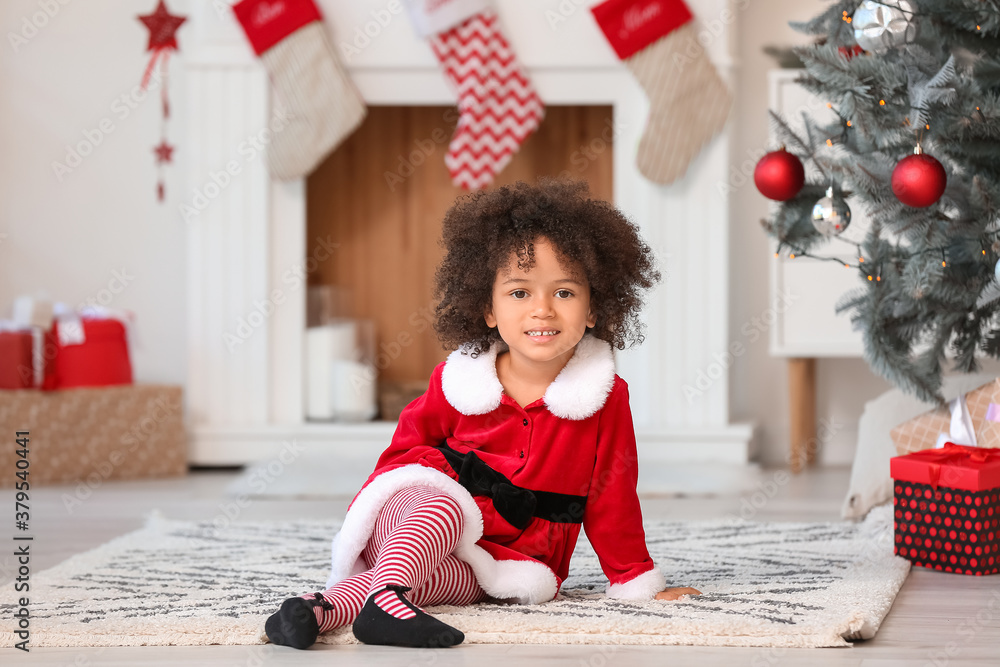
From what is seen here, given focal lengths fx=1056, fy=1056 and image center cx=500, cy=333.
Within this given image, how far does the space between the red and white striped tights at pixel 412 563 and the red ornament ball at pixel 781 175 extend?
3.02ft

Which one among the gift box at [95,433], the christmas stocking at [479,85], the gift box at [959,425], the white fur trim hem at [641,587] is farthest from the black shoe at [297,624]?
the christmas stocking at [479,85]

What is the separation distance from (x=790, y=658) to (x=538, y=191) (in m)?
0.68

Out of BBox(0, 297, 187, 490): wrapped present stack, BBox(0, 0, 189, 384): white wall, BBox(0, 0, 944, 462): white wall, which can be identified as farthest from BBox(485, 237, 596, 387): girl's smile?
BBox(0, 0, 189, 384): white wall

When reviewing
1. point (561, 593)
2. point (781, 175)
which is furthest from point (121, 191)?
point (561, 593)

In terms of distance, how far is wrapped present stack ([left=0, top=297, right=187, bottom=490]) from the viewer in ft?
8.75

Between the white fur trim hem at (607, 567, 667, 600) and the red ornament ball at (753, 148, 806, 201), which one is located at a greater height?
the red ornament ball at (753, 148, 806, 201)

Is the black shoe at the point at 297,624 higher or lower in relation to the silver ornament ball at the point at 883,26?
lower

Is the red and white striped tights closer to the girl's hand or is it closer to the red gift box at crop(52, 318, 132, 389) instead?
the girl's hand

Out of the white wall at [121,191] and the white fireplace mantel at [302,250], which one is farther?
the white wall at [121,191]

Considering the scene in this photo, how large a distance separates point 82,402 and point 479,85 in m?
1.34

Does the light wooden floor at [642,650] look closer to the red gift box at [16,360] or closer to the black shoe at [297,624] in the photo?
the black shoe at [297,624]

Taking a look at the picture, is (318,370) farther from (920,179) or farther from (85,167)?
(920,179)

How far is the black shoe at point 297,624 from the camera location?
1.21m

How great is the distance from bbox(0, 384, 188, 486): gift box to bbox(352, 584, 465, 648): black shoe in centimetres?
157
